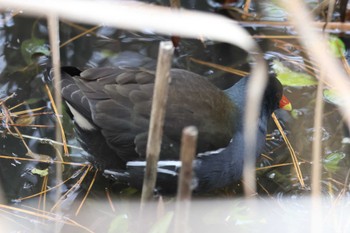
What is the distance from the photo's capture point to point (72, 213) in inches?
97.2

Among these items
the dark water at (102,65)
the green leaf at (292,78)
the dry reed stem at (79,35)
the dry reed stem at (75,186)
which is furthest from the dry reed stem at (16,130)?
the green leaf at (292,78)

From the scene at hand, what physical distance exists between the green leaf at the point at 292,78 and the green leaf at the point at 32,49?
1.25 meters

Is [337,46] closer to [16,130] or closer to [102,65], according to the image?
[102,65]

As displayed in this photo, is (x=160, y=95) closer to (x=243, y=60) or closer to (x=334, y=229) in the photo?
(x=334, y=229)

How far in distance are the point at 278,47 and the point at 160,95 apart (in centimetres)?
186

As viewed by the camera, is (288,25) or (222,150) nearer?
(222,150)

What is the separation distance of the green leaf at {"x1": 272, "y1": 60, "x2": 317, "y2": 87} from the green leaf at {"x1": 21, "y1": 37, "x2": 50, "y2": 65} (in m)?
1.25

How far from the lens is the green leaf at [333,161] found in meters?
2.71

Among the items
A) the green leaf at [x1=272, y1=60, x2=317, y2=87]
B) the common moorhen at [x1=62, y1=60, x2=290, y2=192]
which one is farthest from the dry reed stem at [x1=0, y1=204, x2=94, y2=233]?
the green leaf at [x1=272, y1=60, x2=317, y2=87]

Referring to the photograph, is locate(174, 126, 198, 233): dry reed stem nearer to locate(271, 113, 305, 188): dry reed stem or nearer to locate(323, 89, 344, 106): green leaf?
locate(271, 113, 305, 188): dry reed stem

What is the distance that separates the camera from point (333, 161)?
2730 millimetres

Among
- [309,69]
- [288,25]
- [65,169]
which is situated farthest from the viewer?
[288,25]

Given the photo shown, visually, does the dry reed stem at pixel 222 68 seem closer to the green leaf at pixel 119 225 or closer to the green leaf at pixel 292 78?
the green leaf at pixel 292 78

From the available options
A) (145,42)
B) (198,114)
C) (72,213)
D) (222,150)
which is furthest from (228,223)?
(145,42)
